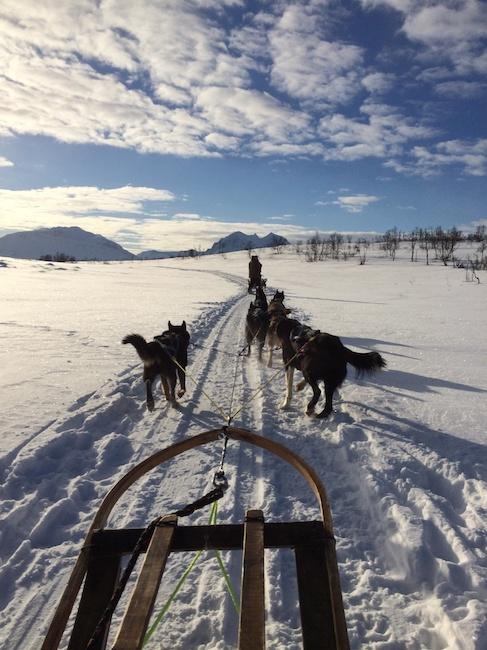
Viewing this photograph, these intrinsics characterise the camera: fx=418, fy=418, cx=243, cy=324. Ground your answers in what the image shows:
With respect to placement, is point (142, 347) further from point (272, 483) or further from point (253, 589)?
point (253, 589)

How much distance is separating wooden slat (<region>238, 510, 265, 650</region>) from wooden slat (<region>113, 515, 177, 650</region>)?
14.9 inches

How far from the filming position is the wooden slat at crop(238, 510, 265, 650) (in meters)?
1.57

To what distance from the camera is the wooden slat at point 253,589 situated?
1570mm

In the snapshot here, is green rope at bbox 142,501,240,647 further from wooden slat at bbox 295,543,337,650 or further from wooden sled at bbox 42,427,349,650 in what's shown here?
wooden slat at bbox 295,543,337,650

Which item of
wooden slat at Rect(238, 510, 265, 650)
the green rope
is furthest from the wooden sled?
the green rope

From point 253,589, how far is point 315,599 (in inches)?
14.3

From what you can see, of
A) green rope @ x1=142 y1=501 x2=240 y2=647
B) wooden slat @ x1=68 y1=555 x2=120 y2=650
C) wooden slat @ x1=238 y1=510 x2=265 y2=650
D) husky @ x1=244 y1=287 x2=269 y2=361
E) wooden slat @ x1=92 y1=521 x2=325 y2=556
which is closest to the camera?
wooden slat @ x1=238 y1=510 x2=265 y2=650

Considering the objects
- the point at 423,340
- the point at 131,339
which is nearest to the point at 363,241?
the point at 423,340

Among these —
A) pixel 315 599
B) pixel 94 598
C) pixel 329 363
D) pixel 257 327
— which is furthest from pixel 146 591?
pixel 257 327

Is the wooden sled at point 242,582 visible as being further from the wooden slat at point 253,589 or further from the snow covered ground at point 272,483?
the snow covered ground at point 272,483

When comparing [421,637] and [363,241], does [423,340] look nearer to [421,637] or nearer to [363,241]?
[421,637]

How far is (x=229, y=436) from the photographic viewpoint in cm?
295

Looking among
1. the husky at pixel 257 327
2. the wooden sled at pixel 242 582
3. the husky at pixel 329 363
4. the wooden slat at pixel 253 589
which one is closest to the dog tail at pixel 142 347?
the husky at pixel 329 363

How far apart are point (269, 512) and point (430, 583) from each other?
116cm
